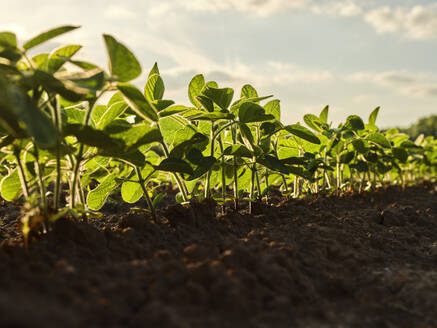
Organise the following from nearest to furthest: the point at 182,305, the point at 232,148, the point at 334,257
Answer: the point at 182,305 → the point at 334,257 → the point at 232,148

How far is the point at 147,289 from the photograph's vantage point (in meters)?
1.22

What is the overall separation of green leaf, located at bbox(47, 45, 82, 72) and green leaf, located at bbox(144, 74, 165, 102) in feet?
1.85

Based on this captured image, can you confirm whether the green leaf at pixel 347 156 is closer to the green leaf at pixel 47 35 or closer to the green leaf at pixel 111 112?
the green leaf at pixel 111 112

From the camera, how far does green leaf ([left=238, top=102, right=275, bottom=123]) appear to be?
2.04 metres

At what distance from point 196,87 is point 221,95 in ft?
0.81

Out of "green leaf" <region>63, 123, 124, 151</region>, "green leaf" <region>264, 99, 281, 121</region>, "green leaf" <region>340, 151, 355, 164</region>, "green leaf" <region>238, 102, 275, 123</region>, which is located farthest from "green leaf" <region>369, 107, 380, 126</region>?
"green leaf" <region>63, 123, 124, 151</region>

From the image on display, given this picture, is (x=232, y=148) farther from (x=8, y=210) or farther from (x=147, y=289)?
(x=8, y=210)

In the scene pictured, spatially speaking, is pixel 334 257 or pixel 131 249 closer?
pixel 131 249

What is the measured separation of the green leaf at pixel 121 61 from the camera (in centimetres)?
147

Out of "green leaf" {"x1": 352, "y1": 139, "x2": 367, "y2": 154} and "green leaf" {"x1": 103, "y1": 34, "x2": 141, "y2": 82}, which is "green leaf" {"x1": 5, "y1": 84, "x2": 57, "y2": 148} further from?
"green leaf" {"x1": 352, "y1": 139, "x2": 367, "y2": 154}

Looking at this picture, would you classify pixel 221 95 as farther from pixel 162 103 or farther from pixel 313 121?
pixel 313 121

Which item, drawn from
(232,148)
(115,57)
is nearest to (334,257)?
(232,148)

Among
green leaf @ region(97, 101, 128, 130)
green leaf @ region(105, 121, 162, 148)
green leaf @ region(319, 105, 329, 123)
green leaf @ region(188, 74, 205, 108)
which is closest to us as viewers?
green leaf @ region(105, 121, 162, 148)

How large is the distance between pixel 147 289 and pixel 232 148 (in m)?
1.14
